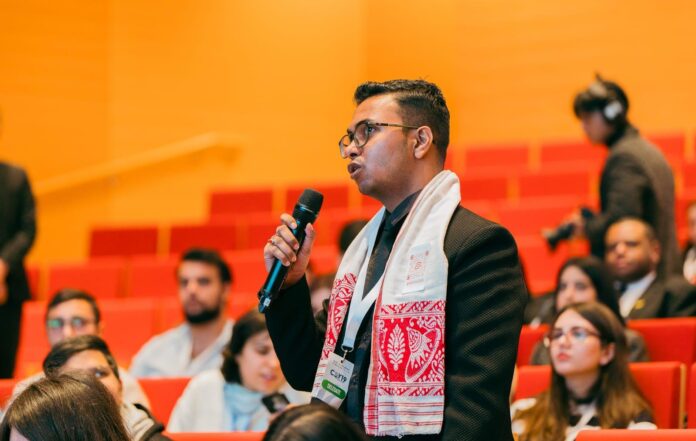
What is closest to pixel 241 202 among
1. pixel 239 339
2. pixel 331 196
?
pixel 331 196

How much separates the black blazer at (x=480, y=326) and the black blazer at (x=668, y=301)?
1.50 meters

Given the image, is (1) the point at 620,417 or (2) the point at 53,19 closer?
(1) the point at 620,417

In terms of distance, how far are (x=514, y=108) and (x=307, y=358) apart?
14.0ft

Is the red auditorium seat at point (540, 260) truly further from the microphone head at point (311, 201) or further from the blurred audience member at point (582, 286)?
the microphone head at point (311, 201)

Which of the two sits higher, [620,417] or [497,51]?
[497,51]

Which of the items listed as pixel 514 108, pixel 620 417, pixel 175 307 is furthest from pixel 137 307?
pixel 514 108

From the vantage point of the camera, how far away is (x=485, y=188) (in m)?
4.38

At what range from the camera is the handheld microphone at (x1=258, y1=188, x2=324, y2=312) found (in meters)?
1.34

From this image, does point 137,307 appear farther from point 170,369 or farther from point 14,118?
point 14,118

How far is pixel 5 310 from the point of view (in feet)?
9.21

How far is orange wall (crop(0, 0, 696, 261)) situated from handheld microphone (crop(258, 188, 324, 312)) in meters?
3.76

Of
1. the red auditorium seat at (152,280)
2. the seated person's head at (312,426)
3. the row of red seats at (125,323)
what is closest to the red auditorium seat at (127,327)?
the row of red seats at (125,323)

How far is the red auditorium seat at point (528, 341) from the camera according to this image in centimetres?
259

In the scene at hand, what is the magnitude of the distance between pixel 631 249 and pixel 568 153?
78.6 inches
